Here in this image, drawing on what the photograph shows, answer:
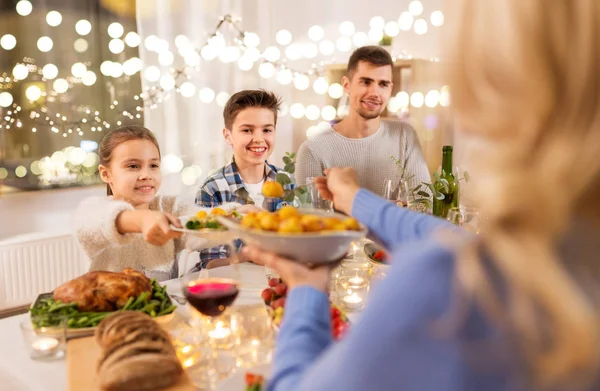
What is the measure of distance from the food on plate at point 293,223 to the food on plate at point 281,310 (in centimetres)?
17

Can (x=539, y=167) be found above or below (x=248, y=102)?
below

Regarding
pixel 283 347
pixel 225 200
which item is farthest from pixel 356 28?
pixel 283 347

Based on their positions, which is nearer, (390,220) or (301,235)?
(301,235)

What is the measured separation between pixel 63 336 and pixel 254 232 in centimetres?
48

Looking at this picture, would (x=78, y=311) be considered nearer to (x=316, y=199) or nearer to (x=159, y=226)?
(x=159, y=226)

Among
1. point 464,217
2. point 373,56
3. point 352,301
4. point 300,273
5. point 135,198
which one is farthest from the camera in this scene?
point 373,56

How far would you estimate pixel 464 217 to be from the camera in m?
1.84

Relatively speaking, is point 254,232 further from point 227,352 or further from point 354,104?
point 354,104

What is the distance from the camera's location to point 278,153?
14.5 feet

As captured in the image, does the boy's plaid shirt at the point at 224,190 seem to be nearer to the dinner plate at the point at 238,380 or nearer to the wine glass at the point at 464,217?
the wine glass at the point at 464,217

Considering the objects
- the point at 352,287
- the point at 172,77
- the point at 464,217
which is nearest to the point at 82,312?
the point at 352,287

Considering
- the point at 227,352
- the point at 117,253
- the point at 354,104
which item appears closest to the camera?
the point at 227,352

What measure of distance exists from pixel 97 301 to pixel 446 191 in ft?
4.53

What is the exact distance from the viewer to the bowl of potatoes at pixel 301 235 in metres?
0.96
